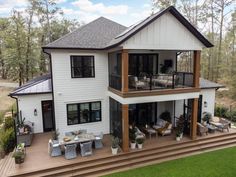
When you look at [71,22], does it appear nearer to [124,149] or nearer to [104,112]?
[104,112]

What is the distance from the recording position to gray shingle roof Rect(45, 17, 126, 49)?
11.3 metres

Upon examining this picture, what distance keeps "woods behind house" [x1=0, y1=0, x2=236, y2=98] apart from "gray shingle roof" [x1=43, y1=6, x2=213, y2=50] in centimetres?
1376

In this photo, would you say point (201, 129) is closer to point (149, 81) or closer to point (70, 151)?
point (149, 81)

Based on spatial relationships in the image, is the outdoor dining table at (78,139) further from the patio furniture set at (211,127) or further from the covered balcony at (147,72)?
the patio furniture set at (211,127)

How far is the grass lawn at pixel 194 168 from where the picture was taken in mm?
8625

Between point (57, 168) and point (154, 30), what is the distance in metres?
8.72

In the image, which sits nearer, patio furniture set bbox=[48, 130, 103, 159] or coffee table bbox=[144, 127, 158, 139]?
patio furniture set bbox=[48, 130, 103, 159]

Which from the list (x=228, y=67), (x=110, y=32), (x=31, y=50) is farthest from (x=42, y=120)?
(x=228, y=67)

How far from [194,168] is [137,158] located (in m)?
2.91

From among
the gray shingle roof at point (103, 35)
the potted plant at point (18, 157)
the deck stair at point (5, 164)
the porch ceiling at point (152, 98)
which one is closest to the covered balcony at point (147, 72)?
the porch ceiling at point (152, 98)

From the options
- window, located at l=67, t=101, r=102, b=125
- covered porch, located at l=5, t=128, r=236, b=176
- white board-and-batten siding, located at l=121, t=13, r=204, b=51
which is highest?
white board-and-batten siding, located at l=121, t=13, r=204, b=51

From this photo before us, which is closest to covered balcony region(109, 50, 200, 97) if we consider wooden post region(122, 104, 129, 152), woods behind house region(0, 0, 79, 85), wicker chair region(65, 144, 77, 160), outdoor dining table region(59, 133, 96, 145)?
wooden post region(122, 104, 129, 152)

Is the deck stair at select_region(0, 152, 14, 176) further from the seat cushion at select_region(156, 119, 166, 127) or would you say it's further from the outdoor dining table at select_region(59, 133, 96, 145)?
the seat cushion at select_region(156, 119, 166, 127)

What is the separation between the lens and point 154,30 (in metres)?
9.97
